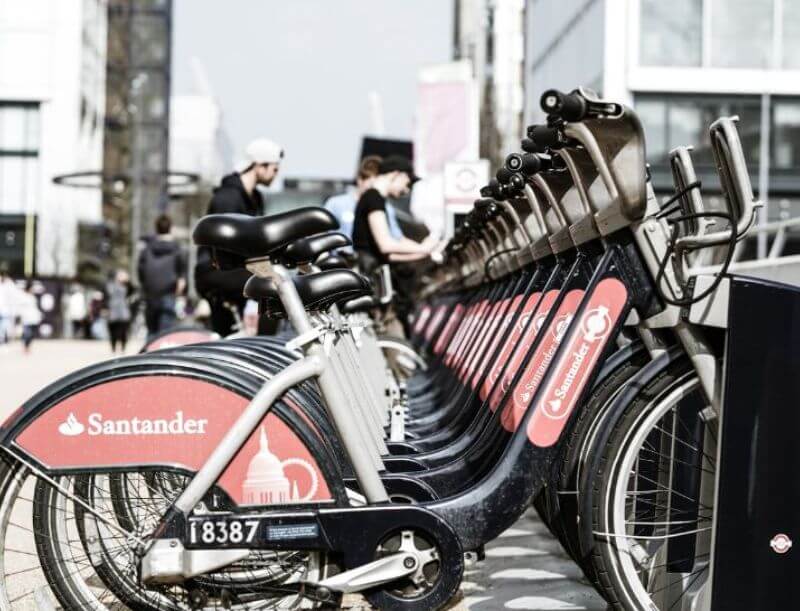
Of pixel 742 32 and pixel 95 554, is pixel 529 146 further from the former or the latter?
pixel 742 32

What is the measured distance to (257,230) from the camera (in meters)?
3.76

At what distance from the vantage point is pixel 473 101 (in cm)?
1927

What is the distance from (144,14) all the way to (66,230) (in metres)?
24.7

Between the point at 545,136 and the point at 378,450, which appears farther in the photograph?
the point at 378,450

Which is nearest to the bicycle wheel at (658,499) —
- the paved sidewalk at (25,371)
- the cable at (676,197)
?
the cable at (676,197)

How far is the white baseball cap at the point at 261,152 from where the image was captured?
853 cm

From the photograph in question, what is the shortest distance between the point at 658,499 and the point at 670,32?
69.6 feet

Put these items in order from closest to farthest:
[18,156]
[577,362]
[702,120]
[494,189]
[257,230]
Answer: [257,230] → [577,362] → [494,189] → [702,120] → [18,156]

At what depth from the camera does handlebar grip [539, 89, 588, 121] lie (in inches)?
152

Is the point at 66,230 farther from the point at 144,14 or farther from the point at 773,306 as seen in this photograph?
the point at 773,306

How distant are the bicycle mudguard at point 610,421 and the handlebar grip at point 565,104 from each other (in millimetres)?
729

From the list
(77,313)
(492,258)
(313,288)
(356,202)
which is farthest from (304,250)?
(77,313)

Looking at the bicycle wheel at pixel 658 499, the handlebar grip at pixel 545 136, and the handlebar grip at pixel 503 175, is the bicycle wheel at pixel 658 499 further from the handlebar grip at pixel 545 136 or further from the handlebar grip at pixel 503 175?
the handlebar grip at pixel 503 175

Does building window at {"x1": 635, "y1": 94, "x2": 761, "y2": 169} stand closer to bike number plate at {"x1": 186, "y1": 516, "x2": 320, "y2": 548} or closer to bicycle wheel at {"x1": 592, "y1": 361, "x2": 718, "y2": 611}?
bicycle wheel at {"x1": 592, "y1": 361, "x2": 718, "y2": 611}
